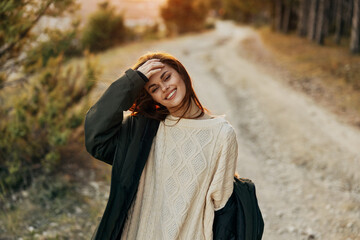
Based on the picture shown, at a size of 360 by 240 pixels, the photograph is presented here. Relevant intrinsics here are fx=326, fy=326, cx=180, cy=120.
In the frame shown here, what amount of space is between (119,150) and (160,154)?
0.28 metres

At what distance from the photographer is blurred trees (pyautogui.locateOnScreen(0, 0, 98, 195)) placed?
436cm

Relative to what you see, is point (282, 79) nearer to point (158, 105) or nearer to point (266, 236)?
point (266, 236)

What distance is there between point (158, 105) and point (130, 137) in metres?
0.35

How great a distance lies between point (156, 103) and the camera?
90.2 inches

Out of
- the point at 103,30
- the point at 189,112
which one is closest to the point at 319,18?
the point at 103,30

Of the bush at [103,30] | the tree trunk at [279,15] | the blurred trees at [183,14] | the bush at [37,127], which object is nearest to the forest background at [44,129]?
the bush at [37,127]

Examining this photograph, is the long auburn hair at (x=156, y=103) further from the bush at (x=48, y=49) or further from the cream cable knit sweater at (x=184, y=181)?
the bush at (x=48, y=49)

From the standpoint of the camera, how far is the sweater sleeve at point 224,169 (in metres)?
1.97

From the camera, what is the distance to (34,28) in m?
4.87

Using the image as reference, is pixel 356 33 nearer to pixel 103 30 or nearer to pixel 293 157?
Result: pixel 293 157

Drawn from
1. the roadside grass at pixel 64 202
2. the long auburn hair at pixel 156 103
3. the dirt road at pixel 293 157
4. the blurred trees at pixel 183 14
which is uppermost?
the long auburn hair at pixel 156 103

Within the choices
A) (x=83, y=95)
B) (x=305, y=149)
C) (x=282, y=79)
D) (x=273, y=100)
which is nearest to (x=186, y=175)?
(x=83, y=95)

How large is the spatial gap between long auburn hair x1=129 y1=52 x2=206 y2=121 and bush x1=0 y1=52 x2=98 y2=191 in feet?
7.44

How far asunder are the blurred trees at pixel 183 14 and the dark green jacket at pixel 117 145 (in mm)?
28059
